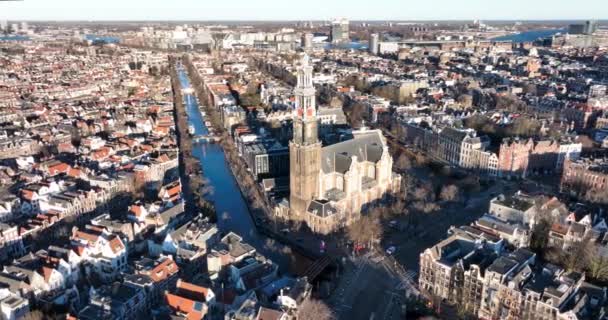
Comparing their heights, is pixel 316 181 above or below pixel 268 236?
above

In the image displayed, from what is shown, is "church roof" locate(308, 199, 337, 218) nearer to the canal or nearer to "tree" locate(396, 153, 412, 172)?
the canal

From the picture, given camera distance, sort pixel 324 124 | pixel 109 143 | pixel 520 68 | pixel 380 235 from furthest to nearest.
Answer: pixel 520 68 → pixel 324 124 → pixel 109 143 → pixel 380 235

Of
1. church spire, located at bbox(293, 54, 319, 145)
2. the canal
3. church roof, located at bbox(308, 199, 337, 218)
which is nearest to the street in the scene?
church roof, located at bbox(308, 199, 337, 218)

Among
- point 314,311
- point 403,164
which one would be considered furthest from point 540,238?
point 403,164

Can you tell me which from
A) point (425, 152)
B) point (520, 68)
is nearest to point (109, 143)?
point (425, 152)

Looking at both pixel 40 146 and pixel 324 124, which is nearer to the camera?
pixel 40 146

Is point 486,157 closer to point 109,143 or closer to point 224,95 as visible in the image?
point 109,143
